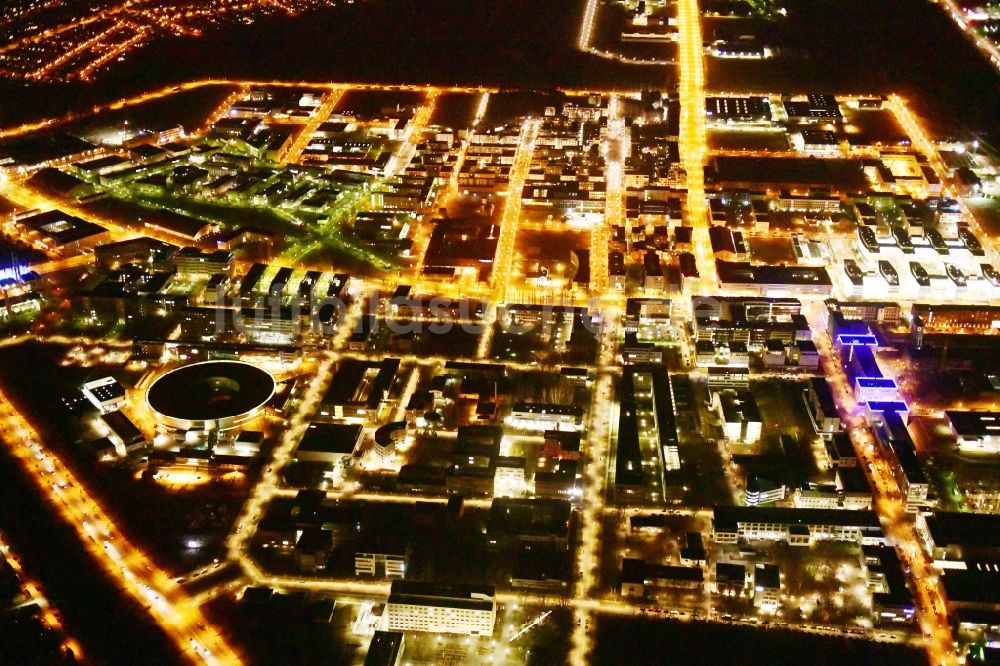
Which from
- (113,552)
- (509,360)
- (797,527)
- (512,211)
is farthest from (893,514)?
(512,211)

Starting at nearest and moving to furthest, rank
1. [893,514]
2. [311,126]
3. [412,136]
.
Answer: [893,514] → [412,136] → [311,126]

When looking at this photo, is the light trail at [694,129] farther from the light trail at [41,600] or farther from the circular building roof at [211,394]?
the light trail at [41,600]

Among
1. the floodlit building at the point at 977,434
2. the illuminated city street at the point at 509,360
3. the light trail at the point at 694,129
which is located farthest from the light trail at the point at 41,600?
the floodlit building at the point at 977,434

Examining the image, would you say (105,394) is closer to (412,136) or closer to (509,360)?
(509,360)

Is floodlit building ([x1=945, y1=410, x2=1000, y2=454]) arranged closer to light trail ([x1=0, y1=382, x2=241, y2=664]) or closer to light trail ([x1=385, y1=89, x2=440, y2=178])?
light trail ([x1=0, y1=382, x2=241, y2=664])

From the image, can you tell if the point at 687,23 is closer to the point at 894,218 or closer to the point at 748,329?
the point at 894,218

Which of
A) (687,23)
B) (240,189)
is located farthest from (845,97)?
(240,189)

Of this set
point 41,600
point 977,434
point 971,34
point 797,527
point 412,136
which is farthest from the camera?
point 971,34

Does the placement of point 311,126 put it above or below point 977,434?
above
